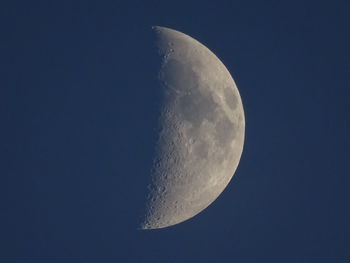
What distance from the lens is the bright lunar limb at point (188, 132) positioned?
559 inches

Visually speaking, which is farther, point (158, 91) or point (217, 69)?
point (217, 69)

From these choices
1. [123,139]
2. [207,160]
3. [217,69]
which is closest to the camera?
[123,139]

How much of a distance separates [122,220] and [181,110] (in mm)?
3546

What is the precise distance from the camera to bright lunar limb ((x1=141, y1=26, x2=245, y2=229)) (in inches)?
559

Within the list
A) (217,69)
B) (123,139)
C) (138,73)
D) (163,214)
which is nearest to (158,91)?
(138,73)

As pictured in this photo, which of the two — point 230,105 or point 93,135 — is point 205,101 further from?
point 93,135

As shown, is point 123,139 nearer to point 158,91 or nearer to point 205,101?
point 158,91

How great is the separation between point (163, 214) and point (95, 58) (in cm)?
499

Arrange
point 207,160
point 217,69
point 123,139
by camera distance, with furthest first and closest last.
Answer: point 217,69, point 207,160, point 123,139

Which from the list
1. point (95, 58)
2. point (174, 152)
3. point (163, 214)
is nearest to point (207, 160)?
point (174, 152)

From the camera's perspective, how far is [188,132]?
1417 cm

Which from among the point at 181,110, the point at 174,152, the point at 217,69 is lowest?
the point at 174,152

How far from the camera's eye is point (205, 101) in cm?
1448

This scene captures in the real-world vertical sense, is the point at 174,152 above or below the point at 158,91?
below
